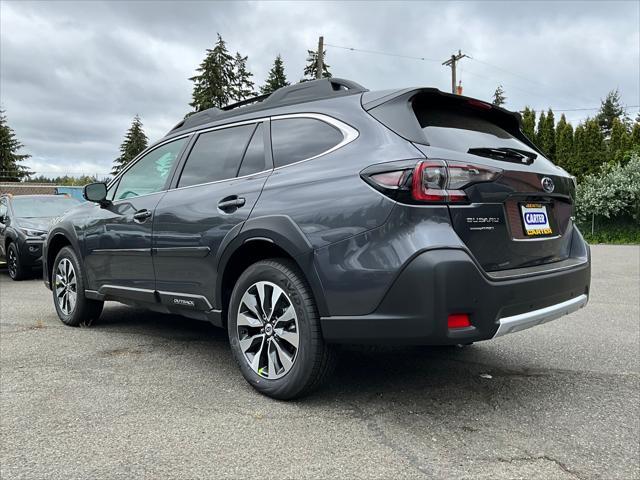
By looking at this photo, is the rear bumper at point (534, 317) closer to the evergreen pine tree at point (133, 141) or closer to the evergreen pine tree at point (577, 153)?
the evergreen pine tree at point (577, 153)

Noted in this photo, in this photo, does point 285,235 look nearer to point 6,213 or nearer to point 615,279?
point 615,279

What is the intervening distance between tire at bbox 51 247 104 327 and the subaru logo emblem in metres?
3.96

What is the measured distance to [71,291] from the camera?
16.8 feet

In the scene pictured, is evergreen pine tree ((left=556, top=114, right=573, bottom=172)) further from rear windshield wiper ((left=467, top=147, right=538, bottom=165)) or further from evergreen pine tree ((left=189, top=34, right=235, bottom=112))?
rear windshield wiper ((left=467, top=147, right=538, bottom=165))

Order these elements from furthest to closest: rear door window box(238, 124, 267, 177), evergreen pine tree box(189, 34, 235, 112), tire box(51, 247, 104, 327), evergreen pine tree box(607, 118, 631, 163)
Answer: evergreen pine tree box(189, 34, 235, 112), evergreen pine tree box(607, 118, 631, 163), tire box(51, 247, 104, 327), rear door window box(238, 124, 267, 177)

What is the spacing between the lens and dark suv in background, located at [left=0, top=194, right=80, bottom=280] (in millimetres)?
9305

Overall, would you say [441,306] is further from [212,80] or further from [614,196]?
[212,80]

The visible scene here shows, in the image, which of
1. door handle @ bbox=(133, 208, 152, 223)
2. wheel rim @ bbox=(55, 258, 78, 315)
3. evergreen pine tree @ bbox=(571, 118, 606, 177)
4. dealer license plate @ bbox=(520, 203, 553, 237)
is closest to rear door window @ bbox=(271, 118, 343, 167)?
dealer license plate @ bbox=(520, 203, 553, 237)

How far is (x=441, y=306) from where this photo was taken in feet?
8.23

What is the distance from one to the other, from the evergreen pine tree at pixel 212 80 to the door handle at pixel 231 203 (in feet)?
124

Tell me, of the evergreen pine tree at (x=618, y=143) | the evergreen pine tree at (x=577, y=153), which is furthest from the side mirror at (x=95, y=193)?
the evergreen pine tree at (x=577, y=153)

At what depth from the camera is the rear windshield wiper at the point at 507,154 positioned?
292 cm

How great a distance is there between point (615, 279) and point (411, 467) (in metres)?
8.11

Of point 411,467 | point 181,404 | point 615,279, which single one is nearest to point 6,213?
point 181,404
